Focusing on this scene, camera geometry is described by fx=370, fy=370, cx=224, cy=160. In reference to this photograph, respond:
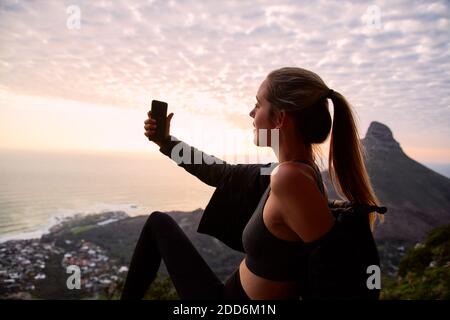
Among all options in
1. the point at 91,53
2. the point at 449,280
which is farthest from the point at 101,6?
the point at 449,280

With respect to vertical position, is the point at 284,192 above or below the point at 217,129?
below

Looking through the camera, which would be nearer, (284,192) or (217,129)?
(284,192)

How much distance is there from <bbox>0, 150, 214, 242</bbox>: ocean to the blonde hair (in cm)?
214

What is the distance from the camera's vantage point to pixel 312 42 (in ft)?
13.4

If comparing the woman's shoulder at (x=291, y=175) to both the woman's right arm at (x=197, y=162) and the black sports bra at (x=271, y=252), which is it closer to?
the black sports bra at (x=271, y=252)

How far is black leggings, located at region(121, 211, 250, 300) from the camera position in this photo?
1.46m

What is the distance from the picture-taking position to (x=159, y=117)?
5.90ft

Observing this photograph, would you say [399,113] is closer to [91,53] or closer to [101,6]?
[101,6]

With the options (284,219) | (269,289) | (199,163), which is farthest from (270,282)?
(199,163)

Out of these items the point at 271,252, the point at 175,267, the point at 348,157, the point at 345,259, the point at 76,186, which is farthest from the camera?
the point at 76,186

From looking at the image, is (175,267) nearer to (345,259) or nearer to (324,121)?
(345,259)

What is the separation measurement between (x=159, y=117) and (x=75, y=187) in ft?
11.9

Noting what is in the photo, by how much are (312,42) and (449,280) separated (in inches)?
106

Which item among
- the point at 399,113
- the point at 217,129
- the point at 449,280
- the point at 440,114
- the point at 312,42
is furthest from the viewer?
the point at 399,113
